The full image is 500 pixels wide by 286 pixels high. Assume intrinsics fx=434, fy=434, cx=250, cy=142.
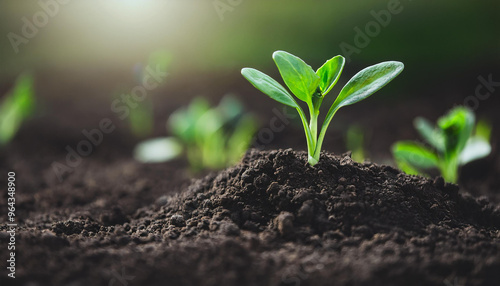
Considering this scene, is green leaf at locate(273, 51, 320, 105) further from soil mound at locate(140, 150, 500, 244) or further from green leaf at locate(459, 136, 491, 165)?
green leaf at locate(459, 136, 491, 165)

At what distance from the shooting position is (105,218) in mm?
1302

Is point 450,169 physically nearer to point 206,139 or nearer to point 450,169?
point 450,169

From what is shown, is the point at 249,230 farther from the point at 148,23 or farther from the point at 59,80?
the point at 59,80

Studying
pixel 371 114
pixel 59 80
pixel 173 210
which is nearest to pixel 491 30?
pixel 371 114

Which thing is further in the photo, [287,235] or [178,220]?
[178,220]

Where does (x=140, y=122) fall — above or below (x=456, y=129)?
above

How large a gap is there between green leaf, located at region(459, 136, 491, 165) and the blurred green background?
1597 mm

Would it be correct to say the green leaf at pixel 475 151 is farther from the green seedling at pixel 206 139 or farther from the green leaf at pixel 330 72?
the green seedling at pixel 206 139

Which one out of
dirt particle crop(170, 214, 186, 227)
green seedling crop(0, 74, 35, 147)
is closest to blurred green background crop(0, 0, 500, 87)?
green seedling crop(0, 74, 35, 147)

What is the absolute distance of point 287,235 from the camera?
0.94 m

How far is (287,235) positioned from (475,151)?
1.00 metres

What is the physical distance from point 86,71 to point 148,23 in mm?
803

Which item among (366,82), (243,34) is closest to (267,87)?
(366,82)

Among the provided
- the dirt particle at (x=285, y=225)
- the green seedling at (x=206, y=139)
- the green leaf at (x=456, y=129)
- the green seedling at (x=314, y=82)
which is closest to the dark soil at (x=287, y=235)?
the dirt particle at (x=285, y=225)
